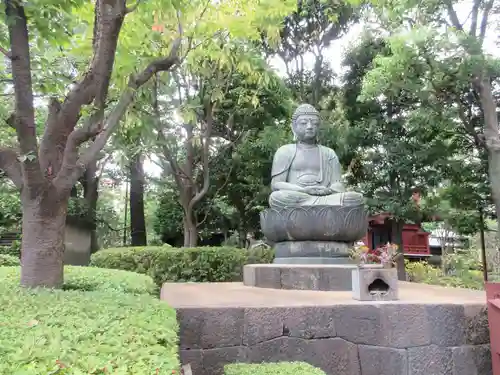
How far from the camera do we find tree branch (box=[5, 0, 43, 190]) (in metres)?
3.36

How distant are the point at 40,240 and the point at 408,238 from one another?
59.0 ft

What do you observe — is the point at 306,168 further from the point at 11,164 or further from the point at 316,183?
the point at 11,164

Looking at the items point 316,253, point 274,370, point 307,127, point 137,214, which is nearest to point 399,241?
point 307,127

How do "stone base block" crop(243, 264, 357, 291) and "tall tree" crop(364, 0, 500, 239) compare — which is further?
Answer: "tall tree" crop(364, 0, 500, 239)

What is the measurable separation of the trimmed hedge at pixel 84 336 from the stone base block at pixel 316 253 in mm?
3587

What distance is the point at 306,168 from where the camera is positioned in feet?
23.1

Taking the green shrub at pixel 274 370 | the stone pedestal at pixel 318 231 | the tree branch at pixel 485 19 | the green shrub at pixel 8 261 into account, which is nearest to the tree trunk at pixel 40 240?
the green shrub at pixel 274 370

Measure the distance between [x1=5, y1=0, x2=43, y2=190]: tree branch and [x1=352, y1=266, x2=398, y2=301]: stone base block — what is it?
291 centimetres

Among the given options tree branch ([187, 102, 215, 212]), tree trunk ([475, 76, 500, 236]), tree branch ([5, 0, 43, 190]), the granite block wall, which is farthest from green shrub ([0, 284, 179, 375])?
tree trunk ([475, 76, 500, 236])

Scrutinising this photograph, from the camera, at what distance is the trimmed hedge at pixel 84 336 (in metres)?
1.65

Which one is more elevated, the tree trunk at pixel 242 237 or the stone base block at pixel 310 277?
the tree trunk at pixel 242 237

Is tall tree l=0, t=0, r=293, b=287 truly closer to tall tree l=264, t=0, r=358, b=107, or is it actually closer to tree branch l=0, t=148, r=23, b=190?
tree branch l=0, t=148, r=23, b=190

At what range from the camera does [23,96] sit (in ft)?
11.1

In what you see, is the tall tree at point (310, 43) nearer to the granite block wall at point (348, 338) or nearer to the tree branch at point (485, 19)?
the tree branch at point (485, 19)
